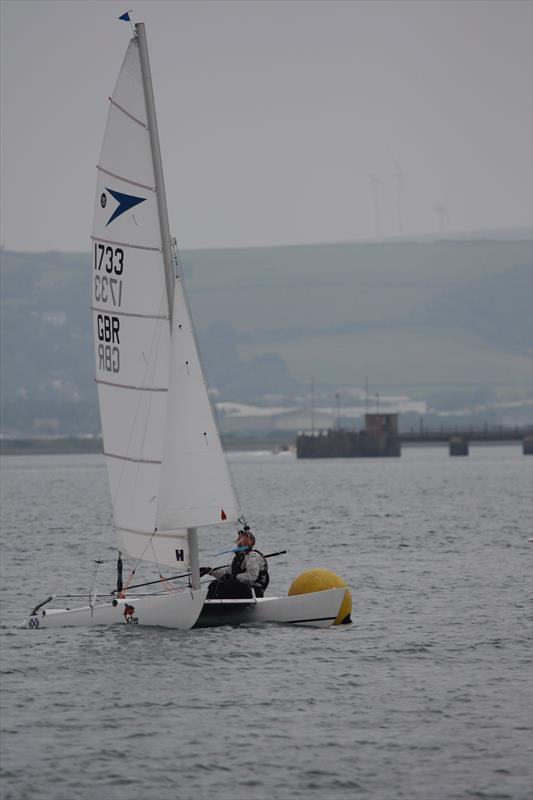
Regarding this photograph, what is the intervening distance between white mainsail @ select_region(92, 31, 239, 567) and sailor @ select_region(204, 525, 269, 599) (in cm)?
80

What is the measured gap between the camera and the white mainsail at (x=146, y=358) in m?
34.6

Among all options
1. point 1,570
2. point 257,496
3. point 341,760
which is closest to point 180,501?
point 341,760

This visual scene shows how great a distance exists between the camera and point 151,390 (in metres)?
35.4

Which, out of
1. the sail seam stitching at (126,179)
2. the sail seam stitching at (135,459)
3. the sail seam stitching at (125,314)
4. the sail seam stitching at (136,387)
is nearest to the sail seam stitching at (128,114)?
the sail seam stitching at (126,179)

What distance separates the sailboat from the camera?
34.6 metres

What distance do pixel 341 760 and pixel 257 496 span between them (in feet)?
323

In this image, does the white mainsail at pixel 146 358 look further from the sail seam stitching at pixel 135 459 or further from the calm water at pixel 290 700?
the calm water at pixel 290 700

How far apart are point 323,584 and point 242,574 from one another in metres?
2.09

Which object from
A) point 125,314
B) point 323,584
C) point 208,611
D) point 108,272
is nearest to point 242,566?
point 208,611

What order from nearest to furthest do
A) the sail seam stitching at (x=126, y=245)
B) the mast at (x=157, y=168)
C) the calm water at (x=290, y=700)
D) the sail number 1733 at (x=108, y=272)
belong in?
the calm water at (x=290, y=700), the mast at (x=157, y=168), the sail seam stitching at (x=126, y=245), the sail number 1733 at (x=108, y=272)

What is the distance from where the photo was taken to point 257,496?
122 m

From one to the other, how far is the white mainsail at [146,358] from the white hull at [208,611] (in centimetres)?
109

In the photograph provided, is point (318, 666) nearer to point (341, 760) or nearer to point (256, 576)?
point (256, 576)

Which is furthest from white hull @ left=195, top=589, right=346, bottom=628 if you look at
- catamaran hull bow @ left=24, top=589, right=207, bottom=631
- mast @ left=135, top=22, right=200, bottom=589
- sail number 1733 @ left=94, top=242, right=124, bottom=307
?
sail number 1733 @ left=94, top=242, right=124, bottom=307
